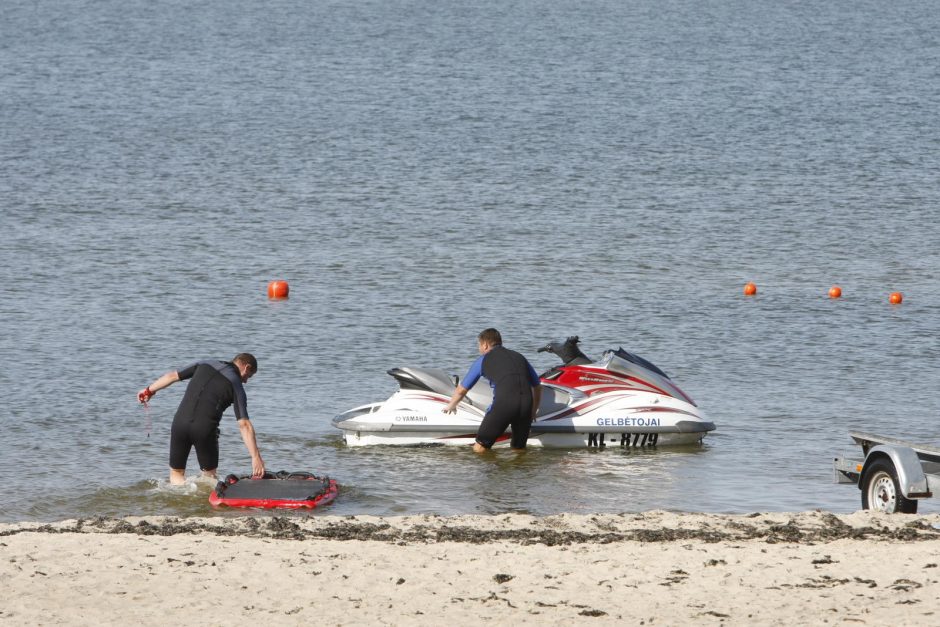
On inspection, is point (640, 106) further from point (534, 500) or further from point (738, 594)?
point (738, 594)

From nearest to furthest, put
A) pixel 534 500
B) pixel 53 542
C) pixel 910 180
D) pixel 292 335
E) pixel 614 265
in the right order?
1. pixel 53 542
2. pixel 534 500
3. pixel 292 335
4. pixel 614 265
5. pixel 910 180

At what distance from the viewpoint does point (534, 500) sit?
45.3 feet

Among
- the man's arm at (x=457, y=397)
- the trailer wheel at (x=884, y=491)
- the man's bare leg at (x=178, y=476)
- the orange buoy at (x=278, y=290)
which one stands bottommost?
the man's bare leg at (x=178, y=476)

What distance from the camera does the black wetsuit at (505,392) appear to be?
15.3 metres

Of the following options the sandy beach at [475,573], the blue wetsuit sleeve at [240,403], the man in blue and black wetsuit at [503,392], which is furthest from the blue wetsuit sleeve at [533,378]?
the sandy beach at [475,573]

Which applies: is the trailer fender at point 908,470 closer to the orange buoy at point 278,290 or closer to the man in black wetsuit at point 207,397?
the man in black wetsuit at point 207,397

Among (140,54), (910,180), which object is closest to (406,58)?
(140,54)

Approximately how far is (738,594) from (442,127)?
45.1 m

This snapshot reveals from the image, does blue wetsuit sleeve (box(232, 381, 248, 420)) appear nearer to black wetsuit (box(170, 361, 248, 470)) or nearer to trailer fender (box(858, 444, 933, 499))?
black wetsuit (box(170, 361, 248, 470))

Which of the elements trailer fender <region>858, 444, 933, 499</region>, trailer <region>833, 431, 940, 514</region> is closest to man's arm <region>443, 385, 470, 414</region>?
trailer <region>833, 431, 940, 514</region>

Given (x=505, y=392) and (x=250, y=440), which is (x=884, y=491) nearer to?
(x=505, y=392)

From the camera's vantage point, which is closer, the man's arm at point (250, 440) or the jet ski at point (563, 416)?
the man's arm at point (250, 440)

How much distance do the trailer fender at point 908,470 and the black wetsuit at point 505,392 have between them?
15.1 feet

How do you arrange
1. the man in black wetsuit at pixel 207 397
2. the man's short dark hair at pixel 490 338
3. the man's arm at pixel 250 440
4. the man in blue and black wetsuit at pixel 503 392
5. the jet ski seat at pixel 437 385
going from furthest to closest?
1. the jet ski seat at pixel 437 385
2. the man's short dark hair at pixel 490 338
3. the man in blue and black wetsuit at pixel 503 392
4. the man in black wetsuit at pixel 207 397
5. the man's arm at pixel 250 440
